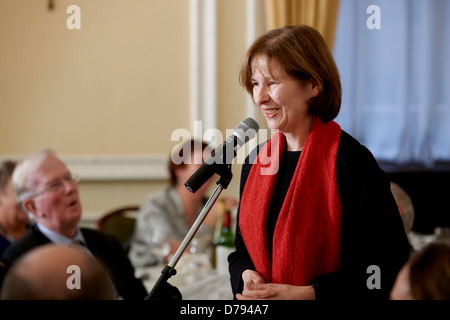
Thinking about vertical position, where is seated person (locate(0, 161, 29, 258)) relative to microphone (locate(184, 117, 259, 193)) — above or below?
below

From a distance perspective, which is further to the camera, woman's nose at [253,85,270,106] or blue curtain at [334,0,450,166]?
blue curtain at [334,0,450,166]

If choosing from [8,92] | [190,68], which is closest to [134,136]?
[190,68]

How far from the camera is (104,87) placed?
11.1ft

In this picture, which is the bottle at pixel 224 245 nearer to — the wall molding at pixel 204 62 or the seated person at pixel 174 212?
the seated person at pixel 174 212

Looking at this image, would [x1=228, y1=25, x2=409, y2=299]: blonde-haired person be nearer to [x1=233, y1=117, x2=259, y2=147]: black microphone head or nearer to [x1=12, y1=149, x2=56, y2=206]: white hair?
[x1=233, y1=117, x2=259, y2=147]: black microphone head

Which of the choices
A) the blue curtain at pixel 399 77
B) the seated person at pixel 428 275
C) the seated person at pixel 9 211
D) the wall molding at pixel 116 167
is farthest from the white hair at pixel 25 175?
the blue curtain at pixel 399 77

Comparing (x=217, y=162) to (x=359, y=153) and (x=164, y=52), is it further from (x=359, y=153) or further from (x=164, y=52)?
(x=164, y=52)

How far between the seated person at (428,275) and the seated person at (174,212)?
1.80 metres

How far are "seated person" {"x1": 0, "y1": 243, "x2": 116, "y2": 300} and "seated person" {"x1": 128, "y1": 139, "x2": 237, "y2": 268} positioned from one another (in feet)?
5.45

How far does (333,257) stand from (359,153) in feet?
0.70

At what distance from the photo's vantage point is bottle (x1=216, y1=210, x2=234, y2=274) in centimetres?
205

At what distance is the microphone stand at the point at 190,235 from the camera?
0.99m

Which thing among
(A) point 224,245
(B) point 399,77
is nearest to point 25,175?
(A) point 224,245

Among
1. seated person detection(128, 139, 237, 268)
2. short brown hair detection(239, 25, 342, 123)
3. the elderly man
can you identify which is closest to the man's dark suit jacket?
the elderly man
